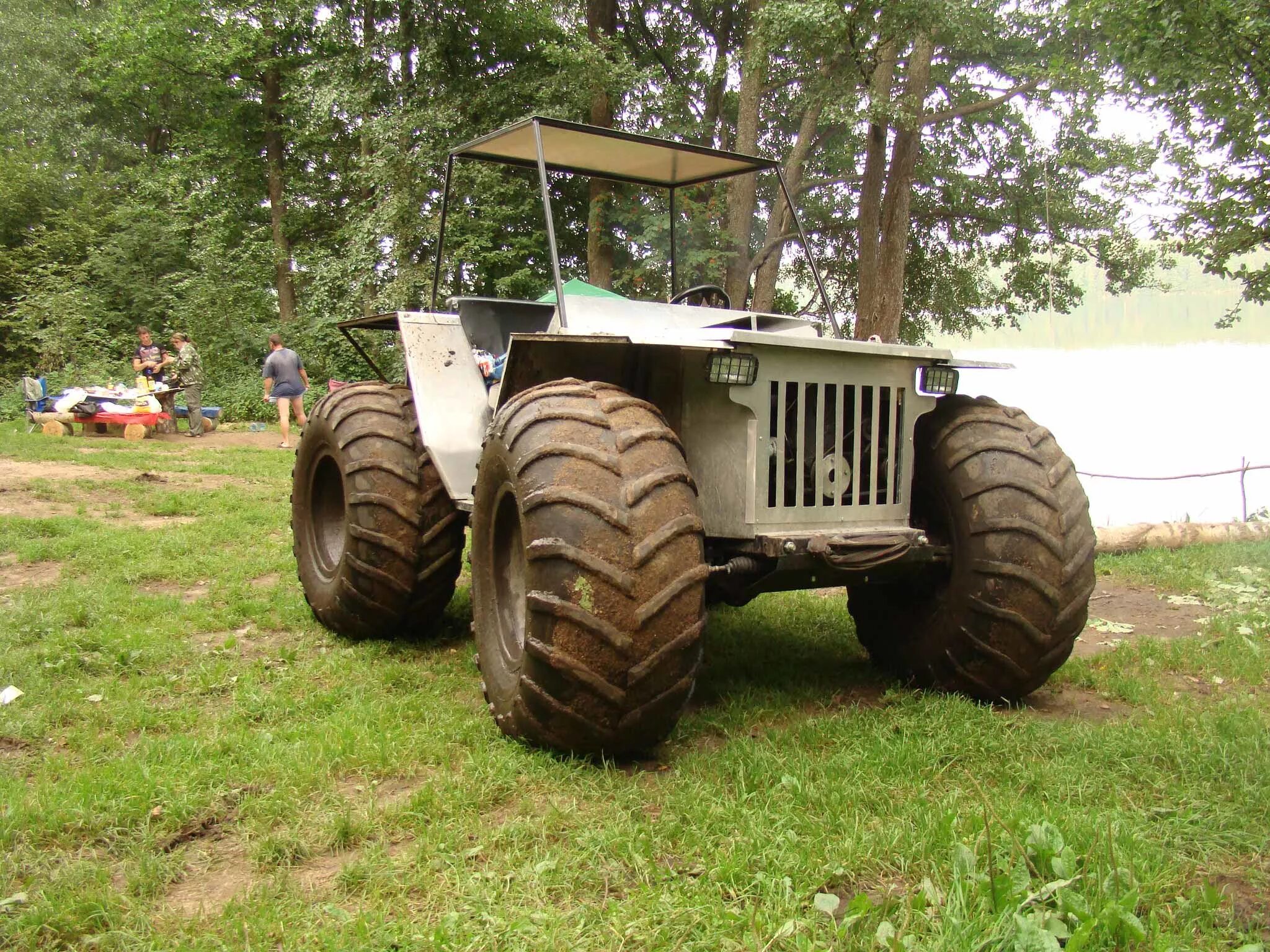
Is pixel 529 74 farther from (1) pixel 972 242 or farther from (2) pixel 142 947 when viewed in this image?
(2) pixel 142 947

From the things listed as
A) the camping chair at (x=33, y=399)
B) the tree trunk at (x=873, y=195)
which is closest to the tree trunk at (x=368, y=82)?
the camping chair at (x=33, y=399)

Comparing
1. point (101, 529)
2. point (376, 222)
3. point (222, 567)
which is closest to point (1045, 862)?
point (222, 567)

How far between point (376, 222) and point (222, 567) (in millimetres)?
13202

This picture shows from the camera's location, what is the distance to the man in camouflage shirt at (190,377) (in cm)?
1638

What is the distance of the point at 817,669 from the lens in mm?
4730

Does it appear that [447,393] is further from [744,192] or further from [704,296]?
[744,192]

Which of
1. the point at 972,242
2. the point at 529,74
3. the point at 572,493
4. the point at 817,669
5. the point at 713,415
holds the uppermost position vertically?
the point at 529,74

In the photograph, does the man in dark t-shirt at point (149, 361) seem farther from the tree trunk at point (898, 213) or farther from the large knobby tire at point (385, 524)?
the large knobby tire at point (385, 524)

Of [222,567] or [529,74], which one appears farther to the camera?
[529,74]

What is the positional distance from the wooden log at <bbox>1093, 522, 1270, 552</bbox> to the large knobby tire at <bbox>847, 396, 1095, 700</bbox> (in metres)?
4.59

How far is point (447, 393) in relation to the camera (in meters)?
5.09

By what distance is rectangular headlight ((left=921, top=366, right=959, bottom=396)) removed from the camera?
13.3ft

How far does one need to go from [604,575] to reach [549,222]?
201cm

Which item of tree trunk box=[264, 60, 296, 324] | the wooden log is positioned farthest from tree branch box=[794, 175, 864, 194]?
tree trunk box=[264, 60, 296, 324]
